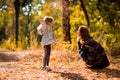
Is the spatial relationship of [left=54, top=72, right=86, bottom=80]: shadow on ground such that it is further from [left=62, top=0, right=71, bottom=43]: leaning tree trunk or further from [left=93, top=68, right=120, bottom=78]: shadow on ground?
[left=62, top=0, right=71, bottom=43]: leaning tree trunk

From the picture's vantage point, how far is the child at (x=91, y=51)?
35.9ft

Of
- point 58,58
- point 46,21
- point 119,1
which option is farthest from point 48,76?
point 119,1

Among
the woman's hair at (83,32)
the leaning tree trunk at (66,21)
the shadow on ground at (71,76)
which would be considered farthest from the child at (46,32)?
the leaning tree trunk at (66,21)

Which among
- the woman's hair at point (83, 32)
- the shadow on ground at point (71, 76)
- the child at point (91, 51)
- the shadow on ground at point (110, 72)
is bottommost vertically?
the shadow on ground at point (110, 72)

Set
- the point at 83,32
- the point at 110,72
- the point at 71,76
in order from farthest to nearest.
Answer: the point at 83,32, the point at 110,72, the point at 71,76

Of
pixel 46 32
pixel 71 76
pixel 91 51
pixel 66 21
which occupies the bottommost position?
pixel 71 76

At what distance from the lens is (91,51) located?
36.0 ft

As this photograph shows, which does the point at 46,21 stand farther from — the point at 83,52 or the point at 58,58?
the point at 58,58

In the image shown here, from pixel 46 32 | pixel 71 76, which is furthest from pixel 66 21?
pixel 71 76

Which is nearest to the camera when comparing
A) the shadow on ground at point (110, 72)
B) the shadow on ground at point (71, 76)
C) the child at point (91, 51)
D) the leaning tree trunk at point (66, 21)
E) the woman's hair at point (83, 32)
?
the shadow on ground at point (71, 76)

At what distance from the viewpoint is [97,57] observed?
36.1 ft

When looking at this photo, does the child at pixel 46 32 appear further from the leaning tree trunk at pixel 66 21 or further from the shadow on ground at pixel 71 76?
the leaning tree trunk at pixel 66 21

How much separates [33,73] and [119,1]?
593 centimetres

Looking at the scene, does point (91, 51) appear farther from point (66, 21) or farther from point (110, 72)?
point (66, 21)
